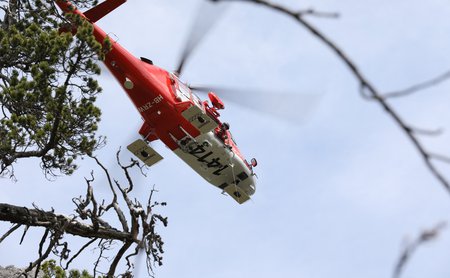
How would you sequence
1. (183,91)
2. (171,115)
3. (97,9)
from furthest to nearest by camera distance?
(183,91)
(171,115)
(97,9)

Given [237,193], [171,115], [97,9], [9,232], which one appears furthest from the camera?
[237,193]

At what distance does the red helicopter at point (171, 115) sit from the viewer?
13.1m

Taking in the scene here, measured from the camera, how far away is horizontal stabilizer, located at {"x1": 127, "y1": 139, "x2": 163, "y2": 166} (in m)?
14.6

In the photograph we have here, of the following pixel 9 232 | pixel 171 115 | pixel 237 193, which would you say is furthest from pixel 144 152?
pixel 9 232

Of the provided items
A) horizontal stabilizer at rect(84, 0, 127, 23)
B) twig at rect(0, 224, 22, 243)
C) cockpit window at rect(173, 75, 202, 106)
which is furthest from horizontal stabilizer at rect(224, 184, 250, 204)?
twig at rect(0, 224, 22, 243)

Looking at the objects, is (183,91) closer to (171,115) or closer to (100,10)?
(171,115)

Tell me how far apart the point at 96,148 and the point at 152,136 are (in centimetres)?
251

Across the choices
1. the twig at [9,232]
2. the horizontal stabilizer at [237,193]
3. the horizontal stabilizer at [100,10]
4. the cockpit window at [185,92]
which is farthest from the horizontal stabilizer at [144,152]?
the twig at [9,232]

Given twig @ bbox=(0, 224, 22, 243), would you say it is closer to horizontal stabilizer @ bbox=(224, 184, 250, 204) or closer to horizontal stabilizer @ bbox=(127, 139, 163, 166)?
horizontal stabilizer @ bbox=(127, 139, 163, 166)

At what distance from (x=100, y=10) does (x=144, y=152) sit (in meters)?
2.96

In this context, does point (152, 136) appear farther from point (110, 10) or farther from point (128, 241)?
point (128, 241)

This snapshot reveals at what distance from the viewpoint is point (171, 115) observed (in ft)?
44.6

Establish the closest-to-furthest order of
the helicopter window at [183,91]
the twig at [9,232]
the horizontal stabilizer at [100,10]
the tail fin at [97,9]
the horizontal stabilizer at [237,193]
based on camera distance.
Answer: the twig at [9,232] < the tail fin at [97,9] < the horizontal stabilizer at [100,10] < the helicopter window at [183,91] < the horizontal stabilizer at [237,193]

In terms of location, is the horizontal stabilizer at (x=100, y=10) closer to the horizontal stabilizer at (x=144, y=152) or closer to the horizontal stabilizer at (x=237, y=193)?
the horizontal stabilizer at (x=144, y=152)
